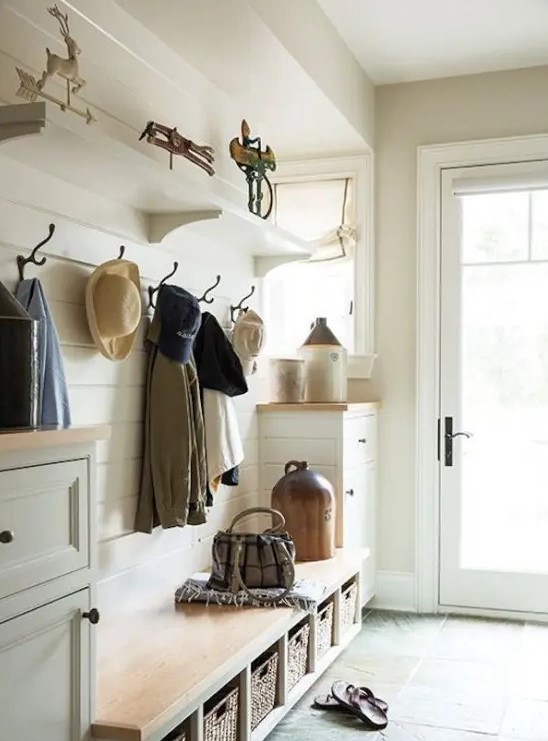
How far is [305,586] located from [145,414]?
786 mm

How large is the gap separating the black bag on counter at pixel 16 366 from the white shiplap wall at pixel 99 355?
39 cm

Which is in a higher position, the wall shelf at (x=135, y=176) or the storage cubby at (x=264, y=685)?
the wall shelf at (x=135, y=176)

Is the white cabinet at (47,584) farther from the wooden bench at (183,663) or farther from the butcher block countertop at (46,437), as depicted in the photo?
the wooden bench at (183,663)

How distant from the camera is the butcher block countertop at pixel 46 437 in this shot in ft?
4.89

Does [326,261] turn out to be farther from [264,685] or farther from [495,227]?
[264,685]

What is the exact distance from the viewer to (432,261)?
4.18 m

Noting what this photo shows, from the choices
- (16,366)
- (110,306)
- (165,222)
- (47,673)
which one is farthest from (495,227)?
(47,673)

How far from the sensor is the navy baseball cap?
2.71 meters

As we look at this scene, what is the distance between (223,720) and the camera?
2266 millimetres

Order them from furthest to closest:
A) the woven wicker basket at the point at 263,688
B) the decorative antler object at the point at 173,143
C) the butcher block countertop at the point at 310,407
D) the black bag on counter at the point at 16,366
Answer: the butcher block countertop at the point at 310,407, the decorative antler object at the point at 173,143, the woven wicker basket at the point at 263,688, the black bag on counter at the point at 16,366

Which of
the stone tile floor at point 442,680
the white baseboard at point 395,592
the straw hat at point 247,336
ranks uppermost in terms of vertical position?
the straw hat at point 247,336

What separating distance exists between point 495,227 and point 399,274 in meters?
0.49

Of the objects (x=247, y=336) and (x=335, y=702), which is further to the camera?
(x=247, y=336)

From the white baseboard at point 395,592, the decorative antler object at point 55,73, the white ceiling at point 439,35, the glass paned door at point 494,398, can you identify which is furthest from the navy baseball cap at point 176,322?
the white baseboard at point 395,592
